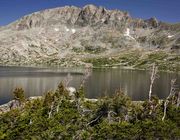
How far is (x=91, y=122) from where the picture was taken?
274ft

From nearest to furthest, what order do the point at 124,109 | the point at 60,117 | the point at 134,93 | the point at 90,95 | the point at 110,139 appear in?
the point at 110,139 < the point at 60,117 < the point at 124,109 < the point at 90,95 < the point at 134,93

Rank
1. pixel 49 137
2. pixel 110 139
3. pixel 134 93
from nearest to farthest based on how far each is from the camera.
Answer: pixel 49 137
pixel 110 139
pixel 134 93

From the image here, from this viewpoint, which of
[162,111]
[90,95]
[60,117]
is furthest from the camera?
[90,95]

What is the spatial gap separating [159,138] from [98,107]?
30.5 metres

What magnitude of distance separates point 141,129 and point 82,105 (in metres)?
30.9

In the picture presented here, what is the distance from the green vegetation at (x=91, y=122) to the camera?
2486 inches

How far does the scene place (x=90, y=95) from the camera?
181 metres

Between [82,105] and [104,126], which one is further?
[82,105]

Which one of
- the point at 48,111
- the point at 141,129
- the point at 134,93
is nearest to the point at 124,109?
the point at 48,111

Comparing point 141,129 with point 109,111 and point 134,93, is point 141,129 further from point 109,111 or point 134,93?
point 134,93

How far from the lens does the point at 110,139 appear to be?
63.8m

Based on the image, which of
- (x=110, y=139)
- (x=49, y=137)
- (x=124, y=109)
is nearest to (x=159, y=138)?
(x=110, y=139)

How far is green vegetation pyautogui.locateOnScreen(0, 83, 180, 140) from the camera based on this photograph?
207 ft

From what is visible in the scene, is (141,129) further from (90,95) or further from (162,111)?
(90,95)
